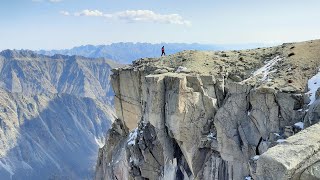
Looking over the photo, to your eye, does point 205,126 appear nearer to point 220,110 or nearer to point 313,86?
point 220,110

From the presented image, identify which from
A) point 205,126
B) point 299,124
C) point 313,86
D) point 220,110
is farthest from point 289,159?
point 205,126

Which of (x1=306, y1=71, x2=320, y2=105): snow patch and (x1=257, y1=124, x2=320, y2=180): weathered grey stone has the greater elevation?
(x1=257, y1=124, x2=320, y2=180): weathered grey stone

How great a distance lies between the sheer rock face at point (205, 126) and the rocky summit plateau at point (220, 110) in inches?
3.0

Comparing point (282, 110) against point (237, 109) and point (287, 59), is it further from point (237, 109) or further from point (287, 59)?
point (287, 59)

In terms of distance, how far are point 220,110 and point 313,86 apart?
30.5ft

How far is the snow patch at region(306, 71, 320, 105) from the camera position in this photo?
31328 mm

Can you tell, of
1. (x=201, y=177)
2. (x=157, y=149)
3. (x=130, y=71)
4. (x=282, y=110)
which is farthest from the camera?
(x=130, y=71)

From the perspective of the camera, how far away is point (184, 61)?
5144cm

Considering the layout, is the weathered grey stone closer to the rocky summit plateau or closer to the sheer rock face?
the rocky summit plateau

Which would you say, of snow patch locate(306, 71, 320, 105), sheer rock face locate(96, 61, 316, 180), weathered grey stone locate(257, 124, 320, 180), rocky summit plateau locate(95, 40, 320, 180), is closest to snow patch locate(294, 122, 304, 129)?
rocky summit plateau locate(95, 40, 320, 180)

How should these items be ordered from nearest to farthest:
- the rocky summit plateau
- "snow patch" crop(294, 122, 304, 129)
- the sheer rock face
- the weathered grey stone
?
the weathered grey stone, "snow patch" crop(294, 122, 304, 129), the rocky summit plateau, the sheer rock face

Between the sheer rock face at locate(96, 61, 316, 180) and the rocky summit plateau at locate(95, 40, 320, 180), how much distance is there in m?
0.08

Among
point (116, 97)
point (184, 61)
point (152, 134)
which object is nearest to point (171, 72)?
point (184, 61)

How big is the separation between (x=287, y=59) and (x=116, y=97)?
27.9 m
